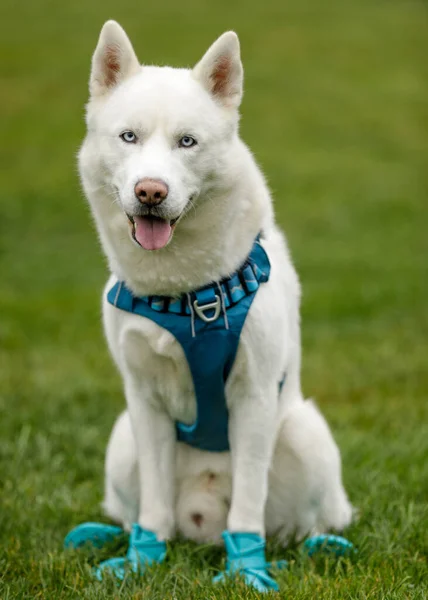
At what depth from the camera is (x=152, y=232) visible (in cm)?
332

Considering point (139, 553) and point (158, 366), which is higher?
point (158, 366)

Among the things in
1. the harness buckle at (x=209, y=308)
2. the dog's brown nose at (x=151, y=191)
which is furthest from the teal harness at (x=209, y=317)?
the dog's brown nose at (x=151, y=191)

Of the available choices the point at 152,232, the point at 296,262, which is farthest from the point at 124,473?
the point at 296,262

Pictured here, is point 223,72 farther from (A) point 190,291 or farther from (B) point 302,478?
(B) point 302,478

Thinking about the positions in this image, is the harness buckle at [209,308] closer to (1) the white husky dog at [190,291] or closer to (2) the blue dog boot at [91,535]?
(1) the white husky dog at [190,291]

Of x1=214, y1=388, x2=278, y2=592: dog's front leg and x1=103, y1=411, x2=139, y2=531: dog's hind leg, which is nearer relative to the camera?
x1=214, y1=388, x2=278, y2=592: dog's front leg

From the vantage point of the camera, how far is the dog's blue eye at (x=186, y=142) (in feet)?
10.8

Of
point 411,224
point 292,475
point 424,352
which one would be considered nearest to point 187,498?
point 292,475

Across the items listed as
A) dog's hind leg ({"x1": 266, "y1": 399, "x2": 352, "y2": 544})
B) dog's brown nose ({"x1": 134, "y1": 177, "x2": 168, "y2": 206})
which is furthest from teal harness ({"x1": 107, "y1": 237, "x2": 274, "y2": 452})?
dog's brown nose ({"x1": 134, "y1": 177, "x2": 168, "y2": 206})

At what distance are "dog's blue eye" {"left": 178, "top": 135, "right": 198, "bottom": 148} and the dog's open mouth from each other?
0.28 metres

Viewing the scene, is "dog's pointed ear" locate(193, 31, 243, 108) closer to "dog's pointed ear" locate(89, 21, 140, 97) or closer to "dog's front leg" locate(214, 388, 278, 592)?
"dog's pointed ear" locate(89, 21, 140, 97)

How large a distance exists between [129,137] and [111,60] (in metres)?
0.39

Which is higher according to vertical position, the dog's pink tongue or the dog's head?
the dog's head

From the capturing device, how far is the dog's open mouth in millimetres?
3312
